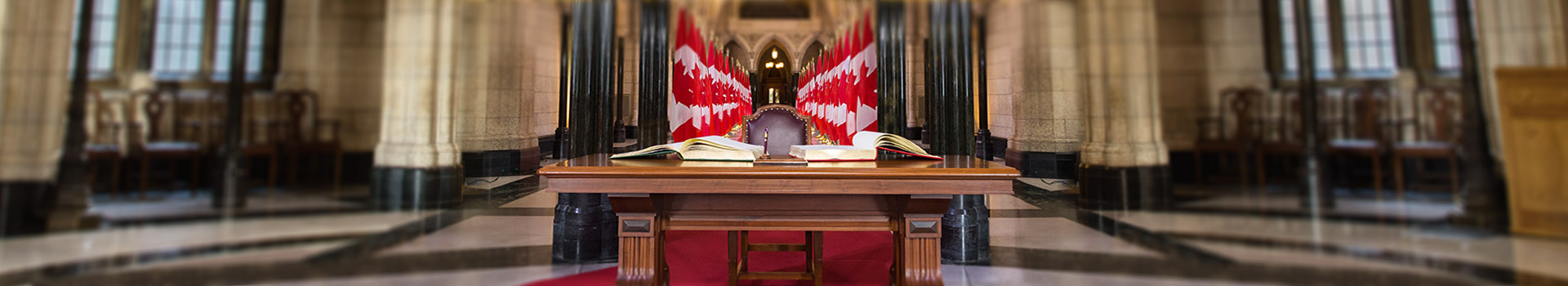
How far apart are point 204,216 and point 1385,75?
3.67 metres

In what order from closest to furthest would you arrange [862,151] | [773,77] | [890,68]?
1. [862,151]
2. [890,68]
3. [773,77]

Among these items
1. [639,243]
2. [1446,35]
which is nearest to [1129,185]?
[1446,35]

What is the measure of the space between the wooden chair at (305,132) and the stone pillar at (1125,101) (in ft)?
8.76

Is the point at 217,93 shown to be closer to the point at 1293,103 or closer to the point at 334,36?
the point at 334,36

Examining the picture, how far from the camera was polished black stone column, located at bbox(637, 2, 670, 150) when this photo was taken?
427 cm

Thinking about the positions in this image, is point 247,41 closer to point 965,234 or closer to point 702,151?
point 702,151

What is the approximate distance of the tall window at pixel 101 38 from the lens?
1.63 meters

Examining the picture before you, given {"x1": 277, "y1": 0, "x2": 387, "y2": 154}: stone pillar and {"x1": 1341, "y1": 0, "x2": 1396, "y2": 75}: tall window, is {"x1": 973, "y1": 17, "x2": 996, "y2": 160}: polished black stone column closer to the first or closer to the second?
{"x1": 1341, "y1": 0, "x2": 1396, "y2": 75}: tall window

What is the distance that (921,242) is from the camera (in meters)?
1.83

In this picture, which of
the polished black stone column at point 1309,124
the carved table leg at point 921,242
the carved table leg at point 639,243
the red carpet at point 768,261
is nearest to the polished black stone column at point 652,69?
the red carpet at point 768,261

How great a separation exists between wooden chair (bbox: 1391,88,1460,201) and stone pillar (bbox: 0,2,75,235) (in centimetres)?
404

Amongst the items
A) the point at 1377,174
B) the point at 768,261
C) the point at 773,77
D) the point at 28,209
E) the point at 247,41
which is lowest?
the point at 768,261

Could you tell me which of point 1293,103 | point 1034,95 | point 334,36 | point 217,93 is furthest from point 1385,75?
point 217,93

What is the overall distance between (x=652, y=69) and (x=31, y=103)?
3025 millimetres
